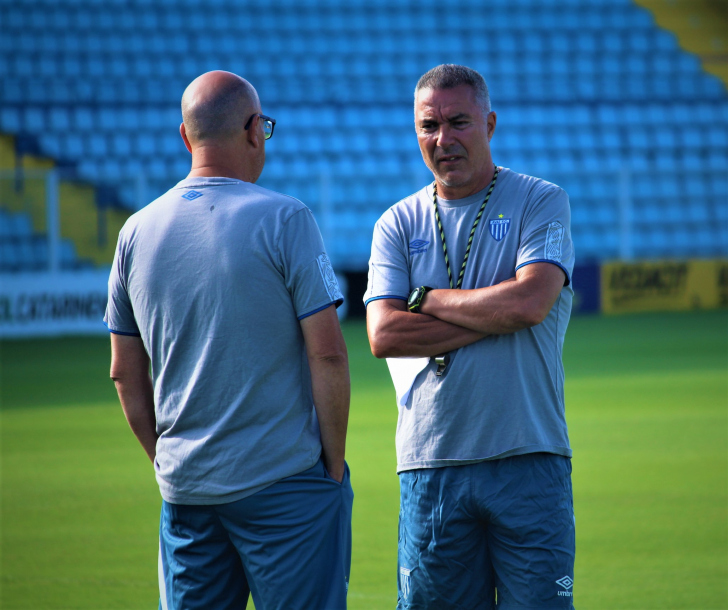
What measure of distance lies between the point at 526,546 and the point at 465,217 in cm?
88

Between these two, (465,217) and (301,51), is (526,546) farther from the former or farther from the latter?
(301,51)

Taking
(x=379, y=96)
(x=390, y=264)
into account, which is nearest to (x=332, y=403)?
(x=390, y=264)

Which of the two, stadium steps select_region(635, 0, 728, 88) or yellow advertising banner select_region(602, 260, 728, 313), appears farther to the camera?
stadium steps select_region(635, 0, 728, 88)

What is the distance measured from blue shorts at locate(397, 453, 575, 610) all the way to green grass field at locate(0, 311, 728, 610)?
1.34 metres

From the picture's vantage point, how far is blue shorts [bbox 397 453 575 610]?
2.37m

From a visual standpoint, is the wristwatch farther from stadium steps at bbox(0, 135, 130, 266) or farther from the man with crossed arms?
stadium steps at bbox(0, 135, 130, 266)

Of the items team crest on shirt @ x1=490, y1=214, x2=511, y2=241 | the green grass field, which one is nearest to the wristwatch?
team crest on shirt @ x1=490, y1=214, x2=511, y2=241

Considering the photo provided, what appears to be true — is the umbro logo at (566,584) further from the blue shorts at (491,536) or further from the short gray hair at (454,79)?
the short gray hair at (454,79)

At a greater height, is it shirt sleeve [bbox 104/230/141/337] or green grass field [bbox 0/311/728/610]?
shirt sleeve [bbox 104/230/141/337]

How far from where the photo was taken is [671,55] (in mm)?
20125

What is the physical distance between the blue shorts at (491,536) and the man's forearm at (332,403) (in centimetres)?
34

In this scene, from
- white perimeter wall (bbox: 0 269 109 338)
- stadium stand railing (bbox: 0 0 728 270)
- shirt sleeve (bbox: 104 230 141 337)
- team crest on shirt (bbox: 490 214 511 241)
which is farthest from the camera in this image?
stadium stand railing (bbox: 0 0 728 270)

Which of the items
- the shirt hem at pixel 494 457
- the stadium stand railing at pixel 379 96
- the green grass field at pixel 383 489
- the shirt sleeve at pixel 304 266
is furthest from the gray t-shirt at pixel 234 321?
the stadium stand railing at pixel 379 96

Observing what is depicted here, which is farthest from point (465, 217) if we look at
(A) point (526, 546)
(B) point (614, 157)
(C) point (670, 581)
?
(B) point (614, 157)
